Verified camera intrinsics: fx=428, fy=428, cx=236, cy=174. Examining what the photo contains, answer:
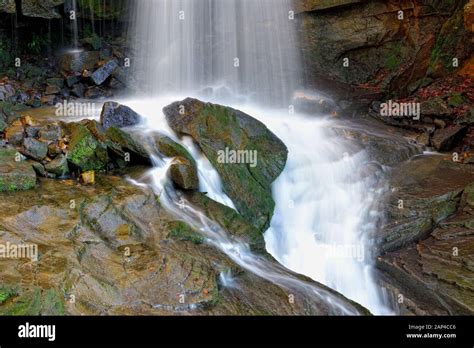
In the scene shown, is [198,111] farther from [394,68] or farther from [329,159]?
[394,68]

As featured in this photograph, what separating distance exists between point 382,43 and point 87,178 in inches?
372

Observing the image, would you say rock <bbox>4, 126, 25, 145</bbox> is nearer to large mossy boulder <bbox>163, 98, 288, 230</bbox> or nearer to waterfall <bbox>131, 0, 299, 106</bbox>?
large mossy boulder <bbox>163, 98, 288, 230</bbox>

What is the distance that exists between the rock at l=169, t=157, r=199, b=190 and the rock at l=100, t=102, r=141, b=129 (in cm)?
222

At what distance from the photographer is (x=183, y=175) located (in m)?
6.80

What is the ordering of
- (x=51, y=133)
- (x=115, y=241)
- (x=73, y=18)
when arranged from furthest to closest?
(x=73, y=18) < (x=51, y=133) < (x=115, y=241)

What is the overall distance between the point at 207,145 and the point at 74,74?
624cm

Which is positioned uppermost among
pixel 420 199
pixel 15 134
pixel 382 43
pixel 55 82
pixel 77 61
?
pixel 382 43

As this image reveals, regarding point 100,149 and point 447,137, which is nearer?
point 100,149

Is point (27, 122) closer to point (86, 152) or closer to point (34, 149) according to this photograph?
point (34, 149)

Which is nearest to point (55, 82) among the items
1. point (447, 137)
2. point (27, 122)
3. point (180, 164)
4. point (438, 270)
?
point (27, 122)

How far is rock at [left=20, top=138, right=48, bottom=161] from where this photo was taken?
6523 mm

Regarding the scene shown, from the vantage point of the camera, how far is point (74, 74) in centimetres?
1193

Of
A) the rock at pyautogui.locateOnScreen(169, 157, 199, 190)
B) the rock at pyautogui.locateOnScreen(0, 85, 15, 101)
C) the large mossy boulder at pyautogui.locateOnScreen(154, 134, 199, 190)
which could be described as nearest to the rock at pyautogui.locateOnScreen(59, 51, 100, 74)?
the rock at pyautogui.locateOnScreen(0, 85, 15, 101)
